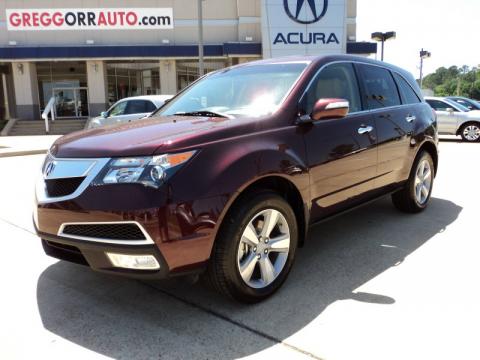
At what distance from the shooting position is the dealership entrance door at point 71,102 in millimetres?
28469

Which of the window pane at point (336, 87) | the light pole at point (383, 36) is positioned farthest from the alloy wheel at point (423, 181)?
the light pole at point (383, 36)

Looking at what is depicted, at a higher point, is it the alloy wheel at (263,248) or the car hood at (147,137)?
the car hood at (147,137)

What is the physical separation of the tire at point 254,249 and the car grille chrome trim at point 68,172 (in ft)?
2.90

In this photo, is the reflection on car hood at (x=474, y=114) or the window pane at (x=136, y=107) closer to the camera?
the window pane at (x=136, y=107)

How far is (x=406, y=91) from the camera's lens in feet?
17.5

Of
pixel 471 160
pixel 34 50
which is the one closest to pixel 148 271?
pixel 471 160

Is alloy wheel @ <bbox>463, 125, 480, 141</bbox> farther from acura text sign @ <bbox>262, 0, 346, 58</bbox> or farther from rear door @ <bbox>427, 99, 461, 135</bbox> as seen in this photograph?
acura text sign @ <bbox>262, 0, 346, 58</bbox>

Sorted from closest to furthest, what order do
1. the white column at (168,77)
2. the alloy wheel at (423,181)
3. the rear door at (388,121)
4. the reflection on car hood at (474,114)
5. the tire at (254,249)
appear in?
the tire at (254,249) → the rear door at (388,121) → the alloy wheel at (423,181) → the reflection on car hood at (474,114) → the white column at (168,77)

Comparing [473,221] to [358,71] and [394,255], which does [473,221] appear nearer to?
[394,255]

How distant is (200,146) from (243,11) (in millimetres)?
26110

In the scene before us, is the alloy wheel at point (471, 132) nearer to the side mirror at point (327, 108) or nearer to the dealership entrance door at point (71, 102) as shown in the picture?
the side mirror at point (327, 108)

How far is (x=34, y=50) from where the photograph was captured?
25.1m

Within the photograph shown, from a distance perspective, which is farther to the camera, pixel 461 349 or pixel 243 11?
pixel 243 11

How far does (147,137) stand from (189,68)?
2636 centimetres
